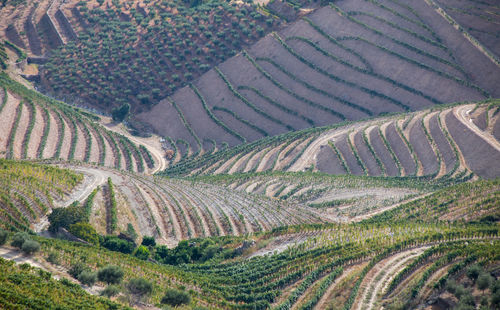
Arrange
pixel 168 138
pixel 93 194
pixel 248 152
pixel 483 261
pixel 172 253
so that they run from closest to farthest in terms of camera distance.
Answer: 1. pixel 483 261
2. pixel 172 253
3. pixel 93 194
4. pixel 248 152
5. pixel 168 138

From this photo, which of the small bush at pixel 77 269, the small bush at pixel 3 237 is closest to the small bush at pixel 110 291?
the small bush at pixel 77 269

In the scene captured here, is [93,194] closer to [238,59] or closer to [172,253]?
[172,253]

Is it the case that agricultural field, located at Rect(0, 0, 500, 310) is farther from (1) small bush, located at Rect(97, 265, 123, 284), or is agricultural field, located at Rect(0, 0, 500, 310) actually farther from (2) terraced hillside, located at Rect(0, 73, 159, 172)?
(2) terraced hillside, located at Rect(0, 73, 159, 172)

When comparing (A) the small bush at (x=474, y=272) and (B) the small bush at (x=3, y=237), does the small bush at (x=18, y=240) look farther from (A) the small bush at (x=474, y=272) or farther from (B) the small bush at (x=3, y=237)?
(A) the small bush at (x=474, y=272)

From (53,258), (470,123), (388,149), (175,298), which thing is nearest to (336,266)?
(175,298)

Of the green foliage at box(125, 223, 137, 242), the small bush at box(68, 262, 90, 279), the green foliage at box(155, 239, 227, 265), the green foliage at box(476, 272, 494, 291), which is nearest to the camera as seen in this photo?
the green foliage at box(476, 272, 494, 291)

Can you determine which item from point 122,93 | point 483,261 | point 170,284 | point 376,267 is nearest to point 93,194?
point 170,284

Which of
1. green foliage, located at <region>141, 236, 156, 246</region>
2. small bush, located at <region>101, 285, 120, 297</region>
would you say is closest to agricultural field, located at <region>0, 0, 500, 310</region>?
small bush, located at <region>101, 285, 120, 297</region>
